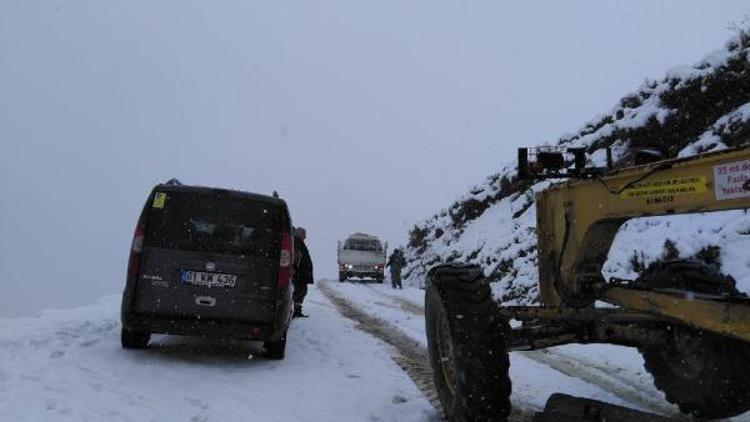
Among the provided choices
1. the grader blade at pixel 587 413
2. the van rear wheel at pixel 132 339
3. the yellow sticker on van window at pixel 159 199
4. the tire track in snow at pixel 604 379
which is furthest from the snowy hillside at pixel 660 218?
the van rear wheel at pixel 132 339

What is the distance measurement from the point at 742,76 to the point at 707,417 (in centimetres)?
1417

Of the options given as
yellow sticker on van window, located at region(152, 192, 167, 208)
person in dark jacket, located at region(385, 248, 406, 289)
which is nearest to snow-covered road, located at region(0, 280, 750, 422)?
yellow sticker on van window, located at region(152, 192, 167, 208)

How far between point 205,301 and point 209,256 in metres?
0.51

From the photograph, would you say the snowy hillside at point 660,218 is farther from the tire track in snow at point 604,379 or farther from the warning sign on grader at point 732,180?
the warning sign on grader at point 732,180

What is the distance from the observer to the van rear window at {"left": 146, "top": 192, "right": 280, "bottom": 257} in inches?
309

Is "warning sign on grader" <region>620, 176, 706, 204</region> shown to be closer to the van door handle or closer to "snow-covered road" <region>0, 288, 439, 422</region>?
"snow-covered road" <region>0, 288, 439, 422</region>

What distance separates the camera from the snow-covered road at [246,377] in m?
5.54

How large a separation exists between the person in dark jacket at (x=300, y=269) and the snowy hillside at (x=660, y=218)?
6226mm

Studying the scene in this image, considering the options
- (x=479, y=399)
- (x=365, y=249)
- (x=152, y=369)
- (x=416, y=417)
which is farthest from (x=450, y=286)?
(x=365, y=249)

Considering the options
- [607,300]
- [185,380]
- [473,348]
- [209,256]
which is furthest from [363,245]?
[473,348]

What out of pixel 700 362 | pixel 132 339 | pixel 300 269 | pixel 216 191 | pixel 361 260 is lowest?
pixel 132 339

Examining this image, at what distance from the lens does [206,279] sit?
7.70m

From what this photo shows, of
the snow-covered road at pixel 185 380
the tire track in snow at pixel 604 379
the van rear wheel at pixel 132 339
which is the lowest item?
the tire track in snow at pixel 604 379

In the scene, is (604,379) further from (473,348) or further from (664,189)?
(664,189)
